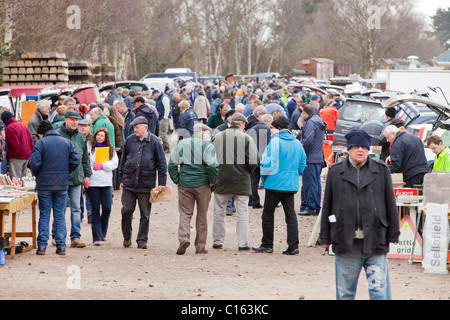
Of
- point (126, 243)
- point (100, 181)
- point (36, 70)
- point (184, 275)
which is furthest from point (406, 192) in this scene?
point (36, 70)

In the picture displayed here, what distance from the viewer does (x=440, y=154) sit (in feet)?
37.2

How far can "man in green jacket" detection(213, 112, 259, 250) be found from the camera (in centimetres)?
1134

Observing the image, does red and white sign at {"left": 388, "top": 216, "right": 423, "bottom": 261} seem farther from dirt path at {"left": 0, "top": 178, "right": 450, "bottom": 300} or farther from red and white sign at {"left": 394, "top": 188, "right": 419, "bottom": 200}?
red and white sign at {"left": 394, "top": 188, "right": 419, "bottom": 200}

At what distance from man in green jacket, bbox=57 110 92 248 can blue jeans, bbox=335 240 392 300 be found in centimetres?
518

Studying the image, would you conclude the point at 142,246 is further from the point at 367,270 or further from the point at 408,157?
the point at 367,270

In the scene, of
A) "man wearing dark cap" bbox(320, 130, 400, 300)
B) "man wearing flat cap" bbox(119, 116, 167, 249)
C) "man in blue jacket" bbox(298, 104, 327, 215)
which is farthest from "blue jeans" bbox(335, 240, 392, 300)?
"man in blue jacket" bbox(298, 104, 327, 215)

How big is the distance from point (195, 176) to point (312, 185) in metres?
3.90

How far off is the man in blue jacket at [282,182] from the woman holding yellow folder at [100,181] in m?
2.32

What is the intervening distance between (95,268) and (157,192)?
1671 mm

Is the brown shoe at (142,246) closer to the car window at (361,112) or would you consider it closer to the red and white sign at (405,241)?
the red and white sign at (405,241)

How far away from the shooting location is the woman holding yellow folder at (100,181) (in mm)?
11367
